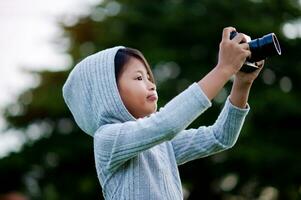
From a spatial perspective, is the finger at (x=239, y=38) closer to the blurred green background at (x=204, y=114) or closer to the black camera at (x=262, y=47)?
the black camera at (x=262, y=47)

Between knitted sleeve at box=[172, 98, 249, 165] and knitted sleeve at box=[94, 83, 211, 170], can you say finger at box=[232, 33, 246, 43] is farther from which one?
knitted sleeve at box=[172, 98, 249, 165]

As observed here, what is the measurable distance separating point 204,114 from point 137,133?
1708 cm

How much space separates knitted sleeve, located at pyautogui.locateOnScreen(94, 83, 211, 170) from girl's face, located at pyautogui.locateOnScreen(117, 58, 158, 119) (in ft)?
0.43

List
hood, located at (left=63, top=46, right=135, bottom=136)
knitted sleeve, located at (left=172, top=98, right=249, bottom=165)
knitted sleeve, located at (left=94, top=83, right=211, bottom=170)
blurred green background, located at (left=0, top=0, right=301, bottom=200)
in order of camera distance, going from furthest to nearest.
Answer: blurred green background, located at (left=0, top=0, right=301, bottom=200) < knitted sleeve, located at (left=172, top=98, right=249, bottom=165) < hood, located at (left=63, top=46, right=135, bottom=136) < knitted sleeve, located at (left=94, top=83, right=211, bottom=170)

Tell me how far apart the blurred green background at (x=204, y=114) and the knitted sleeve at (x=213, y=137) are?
16334 mm

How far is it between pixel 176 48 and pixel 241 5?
2.16 meters

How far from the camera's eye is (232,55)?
9.50 feet

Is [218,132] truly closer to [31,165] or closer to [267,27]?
[267,27]

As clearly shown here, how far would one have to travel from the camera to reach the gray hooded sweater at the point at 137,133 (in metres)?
2.93

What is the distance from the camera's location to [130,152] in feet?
9.98

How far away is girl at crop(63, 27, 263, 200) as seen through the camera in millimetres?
2908

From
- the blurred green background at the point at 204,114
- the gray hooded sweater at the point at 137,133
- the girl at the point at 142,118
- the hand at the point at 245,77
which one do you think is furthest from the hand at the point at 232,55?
the blurred green background at the point at 204,114

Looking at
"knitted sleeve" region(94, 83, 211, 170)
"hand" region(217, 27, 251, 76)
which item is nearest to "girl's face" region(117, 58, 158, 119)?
"knitted sleeve" region(94, 83, 211, 170)

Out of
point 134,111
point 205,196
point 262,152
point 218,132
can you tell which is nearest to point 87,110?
point 134,111
